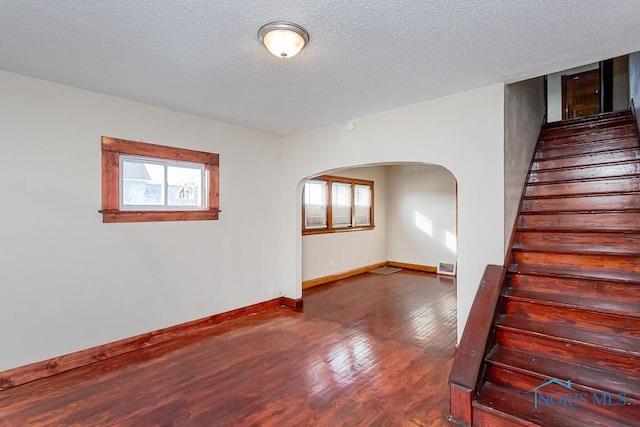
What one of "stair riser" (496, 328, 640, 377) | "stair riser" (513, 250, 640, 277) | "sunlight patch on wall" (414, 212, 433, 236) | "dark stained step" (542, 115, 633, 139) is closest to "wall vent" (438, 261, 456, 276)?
"sunlight patch on wall" (414, 212, 433, 236)

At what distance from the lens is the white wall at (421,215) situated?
22.9 feet

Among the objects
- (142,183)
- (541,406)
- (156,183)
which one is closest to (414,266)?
(541,406)

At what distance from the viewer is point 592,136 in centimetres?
425

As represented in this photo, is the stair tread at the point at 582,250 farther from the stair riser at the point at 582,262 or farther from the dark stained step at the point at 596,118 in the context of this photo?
the dark stained step at the point at 596,118

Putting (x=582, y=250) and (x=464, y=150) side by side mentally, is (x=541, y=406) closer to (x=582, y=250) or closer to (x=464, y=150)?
(x=582, y=250)

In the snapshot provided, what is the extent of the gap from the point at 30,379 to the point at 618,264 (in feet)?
16.2

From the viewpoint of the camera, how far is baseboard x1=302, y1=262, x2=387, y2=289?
6.08 m

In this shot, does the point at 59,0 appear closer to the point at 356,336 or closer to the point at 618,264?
the point at 356,336

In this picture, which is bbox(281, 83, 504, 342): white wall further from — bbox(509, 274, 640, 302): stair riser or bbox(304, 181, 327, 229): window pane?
bbox(304, 181, 327, 229): window pane

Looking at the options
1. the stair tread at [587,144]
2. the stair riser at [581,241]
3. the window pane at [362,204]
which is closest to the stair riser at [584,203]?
the stair riser at [581,241]

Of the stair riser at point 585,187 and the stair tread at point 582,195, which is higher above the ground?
the stair riser at point 585,187

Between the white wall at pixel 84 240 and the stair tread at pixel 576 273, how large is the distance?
3.25m

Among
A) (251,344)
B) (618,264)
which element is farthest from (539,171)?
(251,344)

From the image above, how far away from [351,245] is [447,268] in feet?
6.86
